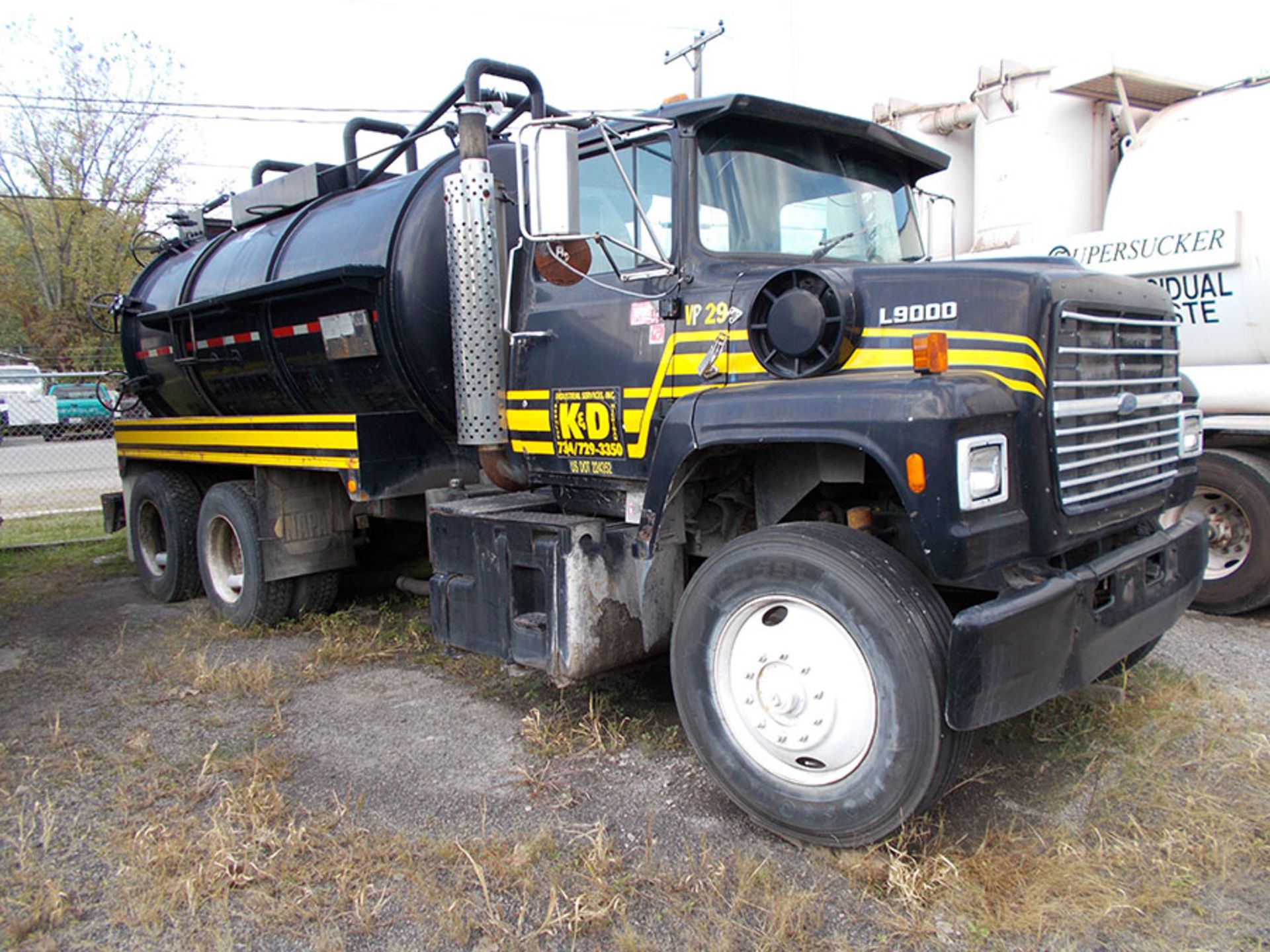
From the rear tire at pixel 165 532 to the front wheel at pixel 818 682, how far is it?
5008 mm

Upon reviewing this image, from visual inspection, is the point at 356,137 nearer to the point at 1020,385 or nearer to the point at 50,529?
the point at 1020,385

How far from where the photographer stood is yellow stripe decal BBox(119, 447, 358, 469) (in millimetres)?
5422

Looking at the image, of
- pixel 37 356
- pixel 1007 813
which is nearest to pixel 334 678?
pixel 1007 813

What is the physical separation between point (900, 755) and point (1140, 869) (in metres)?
0.87

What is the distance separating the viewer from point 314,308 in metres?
5.66

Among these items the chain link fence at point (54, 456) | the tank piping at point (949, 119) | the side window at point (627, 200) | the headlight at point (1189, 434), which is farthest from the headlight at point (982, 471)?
the chain link fence at point (54, 456)

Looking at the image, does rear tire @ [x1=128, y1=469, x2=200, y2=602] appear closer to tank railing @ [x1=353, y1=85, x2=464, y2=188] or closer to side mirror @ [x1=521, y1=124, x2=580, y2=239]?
tank railing @ [x1=353, y1=85, x2=464, y2=188]

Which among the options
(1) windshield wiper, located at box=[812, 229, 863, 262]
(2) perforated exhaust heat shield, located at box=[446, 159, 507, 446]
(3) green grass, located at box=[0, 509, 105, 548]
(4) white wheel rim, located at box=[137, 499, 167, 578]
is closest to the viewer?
(1) windshield wiper, located at box=[812, 229, 863, 262]

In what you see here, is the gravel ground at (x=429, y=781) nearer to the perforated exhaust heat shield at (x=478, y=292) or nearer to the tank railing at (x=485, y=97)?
the perforated exhaust heat shield at (x=478, y=292)

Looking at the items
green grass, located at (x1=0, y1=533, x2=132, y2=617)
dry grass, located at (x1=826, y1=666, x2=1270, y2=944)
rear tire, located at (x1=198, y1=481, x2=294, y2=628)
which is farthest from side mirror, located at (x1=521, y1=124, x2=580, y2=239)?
green grass, located at (x1=0, y1=533, x2=132, y2=617)

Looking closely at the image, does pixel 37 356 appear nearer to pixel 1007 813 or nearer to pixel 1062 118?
pixel 1062 118

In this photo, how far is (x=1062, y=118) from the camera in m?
7.05

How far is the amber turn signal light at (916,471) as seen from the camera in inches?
113

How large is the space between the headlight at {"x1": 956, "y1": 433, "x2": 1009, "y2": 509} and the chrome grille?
0.84 feet
